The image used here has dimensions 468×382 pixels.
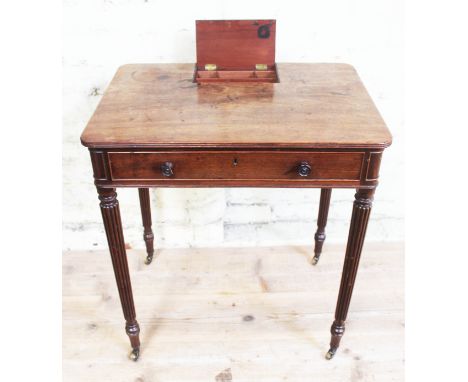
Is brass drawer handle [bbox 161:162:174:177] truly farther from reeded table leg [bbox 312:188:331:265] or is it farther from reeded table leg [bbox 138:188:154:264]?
reeded table leg [bbox 312:188:331:265]

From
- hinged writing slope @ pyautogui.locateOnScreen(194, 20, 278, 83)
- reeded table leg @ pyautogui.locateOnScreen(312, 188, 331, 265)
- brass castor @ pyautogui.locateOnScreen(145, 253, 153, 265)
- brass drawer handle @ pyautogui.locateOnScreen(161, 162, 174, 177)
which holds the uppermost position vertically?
hinged writing slope @ pyautogui.locateOnScreen(194, 20, 278, 83)

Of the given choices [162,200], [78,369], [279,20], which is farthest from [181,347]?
[279,20]

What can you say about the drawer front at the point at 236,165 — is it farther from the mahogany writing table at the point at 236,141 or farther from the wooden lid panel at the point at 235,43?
the wooden lid panel at the point at 235,43

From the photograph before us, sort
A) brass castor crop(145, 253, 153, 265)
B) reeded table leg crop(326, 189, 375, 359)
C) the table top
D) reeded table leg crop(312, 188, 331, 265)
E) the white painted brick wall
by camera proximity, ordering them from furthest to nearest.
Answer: brass castor crop(145, 253, 153, 265), reeded table leg crop(312, 188, 331, 265), the white painted brick wall, reeded table leg crop(326, 189, 375, 359), the table top

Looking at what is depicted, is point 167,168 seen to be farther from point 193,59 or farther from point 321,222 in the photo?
point 321,222

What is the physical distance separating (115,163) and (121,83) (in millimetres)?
411

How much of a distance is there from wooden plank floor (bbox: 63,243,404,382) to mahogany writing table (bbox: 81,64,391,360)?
0.50 metres

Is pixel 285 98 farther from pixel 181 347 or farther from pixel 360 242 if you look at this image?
pixel 181 347

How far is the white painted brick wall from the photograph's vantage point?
72.4 inches

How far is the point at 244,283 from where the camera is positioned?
2211mm

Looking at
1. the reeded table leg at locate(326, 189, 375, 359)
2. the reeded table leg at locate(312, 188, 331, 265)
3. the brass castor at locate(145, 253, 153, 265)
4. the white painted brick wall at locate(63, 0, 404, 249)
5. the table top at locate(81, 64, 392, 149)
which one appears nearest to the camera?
the table top at locate(81, 64, 392, 149)

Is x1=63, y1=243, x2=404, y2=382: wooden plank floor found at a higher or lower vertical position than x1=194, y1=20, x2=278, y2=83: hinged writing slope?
lower

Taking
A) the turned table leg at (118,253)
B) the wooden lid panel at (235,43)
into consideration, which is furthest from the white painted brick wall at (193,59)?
the turned table leg at (118,253)

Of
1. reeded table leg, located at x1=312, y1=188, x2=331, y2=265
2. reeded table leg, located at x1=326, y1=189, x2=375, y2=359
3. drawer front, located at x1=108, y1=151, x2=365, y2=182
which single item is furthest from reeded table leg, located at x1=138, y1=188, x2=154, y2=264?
reeded table leg, located at x1=326, y1=189, x2=375, y2=359
